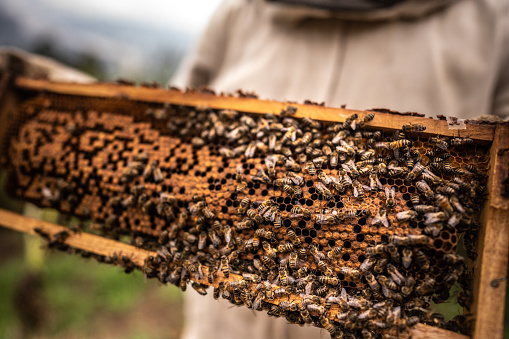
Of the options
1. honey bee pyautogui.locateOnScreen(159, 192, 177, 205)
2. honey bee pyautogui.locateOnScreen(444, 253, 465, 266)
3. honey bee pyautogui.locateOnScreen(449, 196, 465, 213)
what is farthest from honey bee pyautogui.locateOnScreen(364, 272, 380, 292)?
honey bee pyautogui.locateOnScreen(159, 192, 177, 205)

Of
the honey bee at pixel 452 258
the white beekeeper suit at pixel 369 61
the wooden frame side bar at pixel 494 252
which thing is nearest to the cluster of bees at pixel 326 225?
the honey bee at pixel 452 258

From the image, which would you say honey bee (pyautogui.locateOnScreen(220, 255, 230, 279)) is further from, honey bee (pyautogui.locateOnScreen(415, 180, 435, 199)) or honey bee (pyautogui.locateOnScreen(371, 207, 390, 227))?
honey bee (pyautogui.locateOnScreen(415, 180, 435, 199))

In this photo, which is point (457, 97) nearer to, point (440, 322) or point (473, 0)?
point (473, 0)

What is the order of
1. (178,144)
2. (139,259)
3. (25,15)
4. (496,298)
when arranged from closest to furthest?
(496,298)
(139,259)
(178,144)
(25,15)

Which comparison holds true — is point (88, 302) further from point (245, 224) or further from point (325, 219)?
point (325, 219)

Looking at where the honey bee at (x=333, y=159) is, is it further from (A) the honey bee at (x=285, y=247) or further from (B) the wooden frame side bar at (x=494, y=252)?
(B) the wooden frame side bar at (x=494, y=252)

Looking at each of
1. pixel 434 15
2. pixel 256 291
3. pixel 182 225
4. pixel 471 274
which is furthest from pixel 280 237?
pixel 434 15
